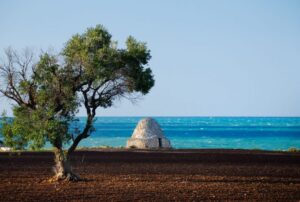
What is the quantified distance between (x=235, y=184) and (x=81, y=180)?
7368 mm

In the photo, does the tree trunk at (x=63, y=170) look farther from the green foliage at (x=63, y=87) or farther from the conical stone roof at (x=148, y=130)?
the conical stone roof at (x=148, y=130)

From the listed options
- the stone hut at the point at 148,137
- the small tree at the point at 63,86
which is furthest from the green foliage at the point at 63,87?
the stone hut at the point at 148,137

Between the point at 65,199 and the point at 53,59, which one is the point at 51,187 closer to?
the point at 65,199

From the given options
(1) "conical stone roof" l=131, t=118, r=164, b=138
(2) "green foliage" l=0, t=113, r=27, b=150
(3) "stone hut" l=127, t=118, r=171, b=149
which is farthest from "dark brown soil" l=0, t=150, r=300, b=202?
(1) "conical stone roof" l=131, t=118, r=164, b=138

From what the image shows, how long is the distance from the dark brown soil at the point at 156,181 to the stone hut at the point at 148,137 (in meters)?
18.5

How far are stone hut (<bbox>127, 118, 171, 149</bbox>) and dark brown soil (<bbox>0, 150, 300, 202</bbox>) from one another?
18504 millimetres

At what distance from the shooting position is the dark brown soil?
20938mm

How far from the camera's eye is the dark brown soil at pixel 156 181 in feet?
68.7

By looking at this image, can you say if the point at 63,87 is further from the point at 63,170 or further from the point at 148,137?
the point at 148,137

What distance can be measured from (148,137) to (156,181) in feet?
104

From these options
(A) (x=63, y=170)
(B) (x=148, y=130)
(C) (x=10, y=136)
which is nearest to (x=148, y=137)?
(B) (x=148, y=130)

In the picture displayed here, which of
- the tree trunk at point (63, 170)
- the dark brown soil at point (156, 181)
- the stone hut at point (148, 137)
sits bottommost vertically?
the dark brown soil at point (156, 181)

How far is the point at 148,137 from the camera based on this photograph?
188 ft

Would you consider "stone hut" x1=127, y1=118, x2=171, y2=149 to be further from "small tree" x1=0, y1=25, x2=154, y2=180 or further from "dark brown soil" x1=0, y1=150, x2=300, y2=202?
"small tree" x1=0, y1=25, x2=154, y2=180
